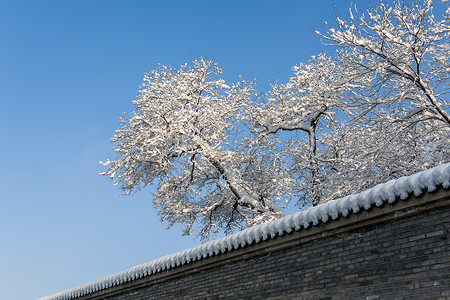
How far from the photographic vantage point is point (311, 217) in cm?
754

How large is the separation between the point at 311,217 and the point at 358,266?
962 millimetres

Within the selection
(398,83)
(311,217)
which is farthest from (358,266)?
(398,83)

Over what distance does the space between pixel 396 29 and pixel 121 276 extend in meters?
9.52

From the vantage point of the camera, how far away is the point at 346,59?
14.5m

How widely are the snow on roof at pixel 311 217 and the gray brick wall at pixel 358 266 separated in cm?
29

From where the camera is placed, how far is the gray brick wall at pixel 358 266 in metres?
6.27

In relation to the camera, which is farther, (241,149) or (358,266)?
(241,149)

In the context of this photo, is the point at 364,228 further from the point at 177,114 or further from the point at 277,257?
the point at 177,114

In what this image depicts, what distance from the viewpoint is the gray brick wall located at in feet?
20.6

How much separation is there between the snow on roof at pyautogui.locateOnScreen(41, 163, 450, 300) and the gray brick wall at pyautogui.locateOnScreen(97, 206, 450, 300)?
0.29 m

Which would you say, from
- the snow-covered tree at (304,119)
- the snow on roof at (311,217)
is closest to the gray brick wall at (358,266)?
the snow on roof at (311,217)

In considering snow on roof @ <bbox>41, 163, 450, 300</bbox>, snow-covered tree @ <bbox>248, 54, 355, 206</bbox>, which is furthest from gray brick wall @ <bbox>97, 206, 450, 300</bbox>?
snow-covered tree @ <bbox>248, 54, 355, 206</bbox>

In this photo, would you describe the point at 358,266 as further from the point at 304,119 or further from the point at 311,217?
the point at 304,119

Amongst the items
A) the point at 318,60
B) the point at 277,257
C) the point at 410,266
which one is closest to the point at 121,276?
the point at 277,257
